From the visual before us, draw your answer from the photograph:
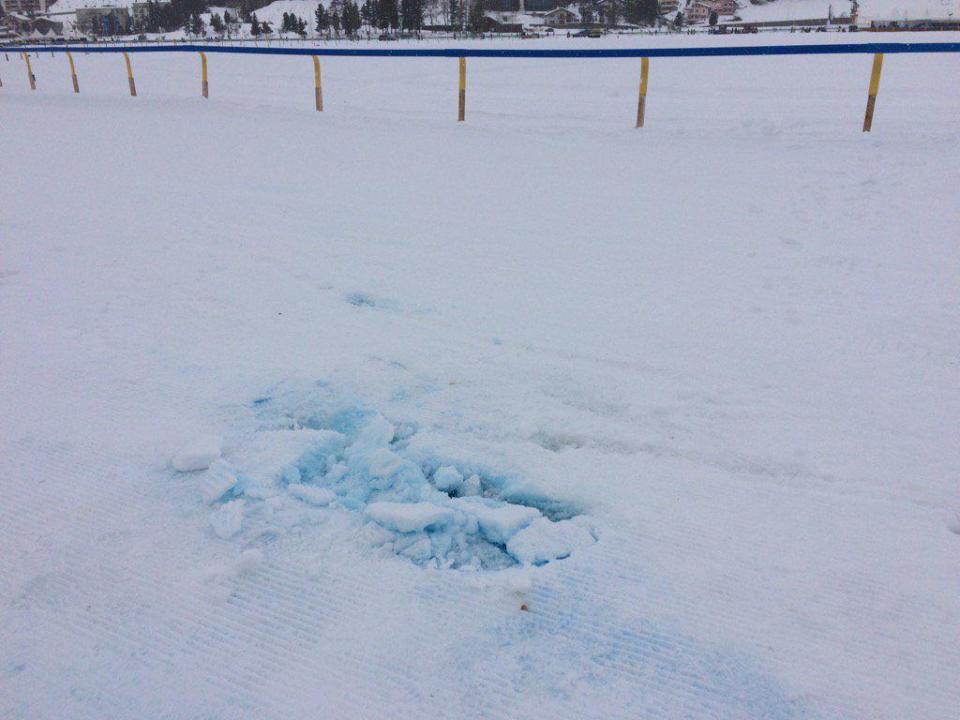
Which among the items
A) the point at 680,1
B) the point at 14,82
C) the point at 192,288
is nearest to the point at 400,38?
the point at 14,82

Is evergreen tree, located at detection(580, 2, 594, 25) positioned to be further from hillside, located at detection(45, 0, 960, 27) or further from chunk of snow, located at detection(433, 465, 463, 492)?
chunk of snow, located at detection(433, 465, 463, 492)

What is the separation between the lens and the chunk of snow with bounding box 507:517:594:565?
5.97ft

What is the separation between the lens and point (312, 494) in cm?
200

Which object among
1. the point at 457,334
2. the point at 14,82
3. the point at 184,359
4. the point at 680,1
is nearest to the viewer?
the point at 184,359

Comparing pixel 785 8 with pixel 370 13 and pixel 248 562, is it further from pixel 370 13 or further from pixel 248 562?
pixel 248 562

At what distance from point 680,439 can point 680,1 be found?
3701 inches

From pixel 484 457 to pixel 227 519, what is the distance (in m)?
0.82

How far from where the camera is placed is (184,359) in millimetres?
2836

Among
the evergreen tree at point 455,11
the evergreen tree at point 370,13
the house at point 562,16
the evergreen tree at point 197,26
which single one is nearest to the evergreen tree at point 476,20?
the evergreen tree at point 455,11

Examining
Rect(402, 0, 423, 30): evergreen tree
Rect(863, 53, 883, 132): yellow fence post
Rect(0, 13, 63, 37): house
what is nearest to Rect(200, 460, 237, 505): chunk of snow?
Rect(863, 53, 883, 132): yellow fence post

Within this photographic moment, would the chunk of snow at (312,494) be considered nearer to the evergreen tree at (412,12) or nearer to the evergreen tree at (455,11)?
the evergreen tree at (412,12)

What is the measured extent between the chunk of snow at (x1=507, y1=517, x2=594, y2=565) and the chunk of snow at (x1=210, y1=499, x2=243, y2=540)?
77 centimetres

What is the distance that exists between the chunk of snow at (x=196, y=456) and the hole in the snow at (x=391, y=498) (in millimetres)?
50

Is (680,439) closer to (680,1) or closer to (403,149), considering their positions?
(403,149)
